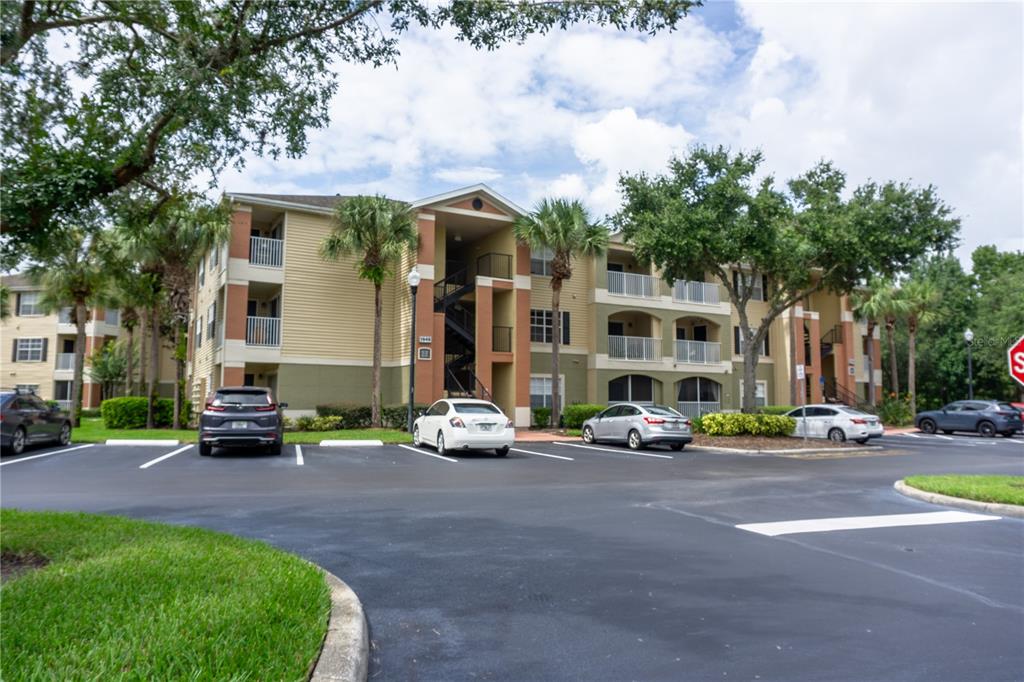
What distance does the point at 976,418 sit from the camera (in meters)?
29.0

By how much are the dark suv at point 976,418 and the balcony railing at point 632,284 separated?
13.6 metres

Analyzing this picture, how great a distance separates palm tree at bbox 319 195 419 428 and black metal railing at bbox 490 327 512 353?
5.45 metres

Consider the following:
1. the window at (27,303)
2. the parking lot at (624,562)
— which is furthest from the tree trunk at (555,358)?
the window at (27,303)

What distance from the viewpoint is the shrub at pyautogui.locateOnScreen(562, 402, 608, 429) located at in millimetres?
27062

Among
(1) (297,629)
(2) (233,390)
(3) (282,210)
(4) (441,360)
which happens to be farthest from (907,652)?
(3) (282,210)

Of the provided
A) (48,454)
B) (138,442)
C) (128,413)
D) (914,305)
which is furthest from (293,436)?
(914,305)

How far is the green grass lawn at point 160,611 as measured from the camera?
344 centimetres

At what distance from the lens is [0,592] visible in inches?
185

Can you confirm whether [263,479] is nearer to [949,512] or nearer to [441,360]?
[949,512]

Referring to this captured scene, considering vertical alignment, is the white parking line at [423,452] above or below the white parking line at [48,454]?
below

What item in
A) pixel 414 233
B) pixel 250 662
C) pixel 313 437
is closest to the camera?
pixel 250 662

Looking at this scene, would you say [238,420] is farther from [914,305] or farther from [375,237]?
[914,305]

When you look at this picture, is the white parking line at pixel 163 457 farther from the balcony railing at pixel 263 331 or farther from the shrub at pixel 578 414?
the shrub at pixel 578 414

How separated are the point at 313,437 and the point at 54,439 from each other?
674 centimetres
